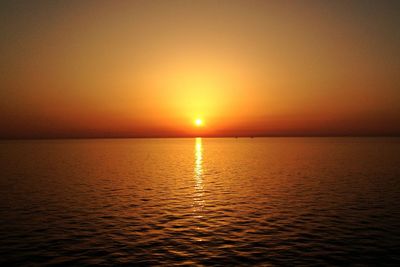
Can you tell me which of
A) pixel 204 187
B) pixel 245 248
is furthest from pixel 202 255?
pixel 204 187

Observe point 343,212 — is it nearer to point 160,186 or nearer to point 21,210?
point 160,186

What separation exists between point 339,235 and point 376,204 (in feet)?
54.2

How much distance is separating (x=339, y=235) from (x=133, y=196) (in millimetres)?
31041

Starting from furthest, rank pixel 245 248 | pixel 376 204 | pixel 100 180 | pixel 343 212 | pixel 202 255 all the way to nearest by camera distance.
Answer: pixel 100 180
pixel 376 204
pixel 343 212
pixel 245 248
pixel 202 255

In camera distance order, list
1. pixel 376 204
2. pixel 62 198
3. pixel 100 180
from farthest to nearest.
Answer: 1. pixel 100 180
2. pixel 62 198
3. pixel 376 204

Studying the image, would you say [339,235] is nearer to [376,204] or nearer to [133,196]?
[376,204]

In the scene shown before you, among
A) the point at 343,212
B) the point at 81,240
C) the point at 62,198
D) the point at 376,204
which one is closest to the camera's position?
the point at 81,240

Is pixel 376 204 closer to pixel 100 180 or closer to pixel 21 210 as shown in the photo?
pixel 21 210

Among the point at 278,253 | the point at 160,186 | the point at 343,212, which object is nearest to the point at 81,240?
the point at 278,253

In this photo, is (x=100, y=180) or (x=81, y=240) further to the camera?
(x=100, y=180)

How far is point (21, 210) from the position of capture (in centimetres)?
4106

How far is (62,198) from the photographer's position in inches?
1951

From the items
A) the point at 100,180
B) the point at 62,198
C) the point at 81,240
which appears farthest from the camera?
the point at 100,180

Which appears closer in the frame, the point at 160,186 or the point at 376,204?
the point at 376,204
